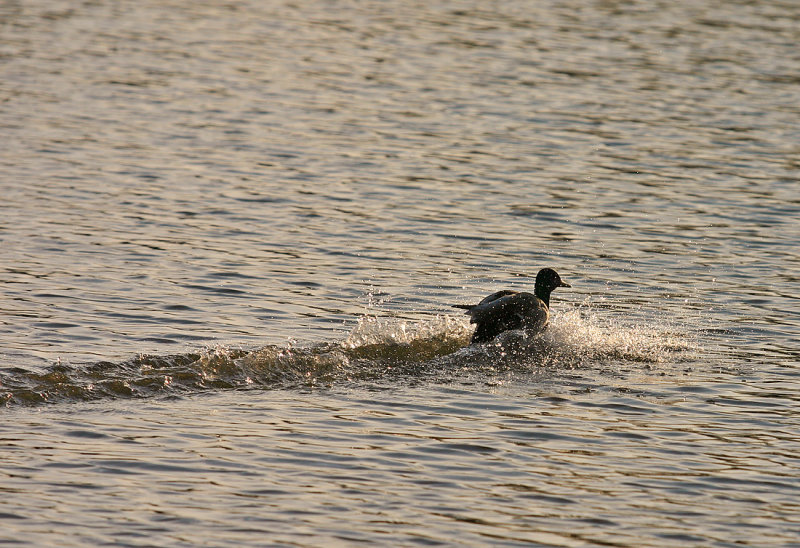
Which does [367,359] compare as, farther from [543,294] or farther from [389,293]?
[389,293]

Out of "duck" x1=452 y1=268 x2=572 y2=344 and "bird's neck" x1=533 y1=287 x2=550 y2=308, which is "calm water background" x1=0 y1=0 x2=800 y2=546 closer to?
"duck" x1=452 y1=268 x2=572 y2=344

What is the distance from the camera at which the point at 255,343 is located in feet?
45.7

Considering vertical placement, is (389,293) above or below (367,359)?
below

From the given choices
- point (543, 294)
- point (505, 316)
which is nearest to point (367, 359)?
point (505, 316)

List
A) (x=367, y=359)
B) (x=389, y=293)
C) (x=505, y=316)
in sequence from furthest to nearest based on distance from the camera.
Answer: (x=389, y=293), (x=505, y=316), (x=367, y=359)

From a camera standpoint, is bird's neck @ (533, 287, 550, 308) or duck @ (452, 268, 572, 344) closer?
duck @ (452, 268, 572, 344)

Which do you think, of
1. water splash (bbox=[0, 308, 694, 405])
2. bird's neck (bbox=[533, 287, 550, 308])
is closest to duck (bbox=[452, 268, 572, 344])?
water splash (bbox=[0, 308, 694, 405])

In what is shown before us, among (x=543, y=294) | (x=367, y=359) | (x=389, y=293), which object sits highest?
(x=543, y=294)

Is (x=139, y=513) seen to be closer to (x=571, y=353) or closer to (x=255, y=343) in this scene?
(x=255, y=343)

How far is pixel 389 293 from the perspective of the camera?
54.1 ft

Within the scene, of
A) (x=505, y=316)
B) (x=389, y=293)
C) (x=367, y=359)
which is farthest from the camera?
(x=389, y=293)

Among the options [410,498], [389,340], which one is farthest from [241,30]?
[410,498]

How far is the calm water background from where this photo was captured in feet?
33.0

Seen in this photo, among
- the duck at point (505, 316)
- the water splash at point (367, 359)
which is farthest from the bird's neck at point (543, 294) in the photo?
the duck at point (505, 316)
